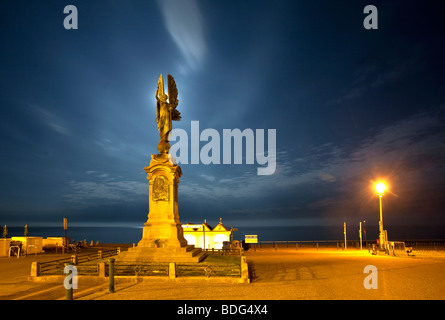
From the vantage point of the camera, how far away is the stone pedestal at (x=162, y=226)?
17.3 m

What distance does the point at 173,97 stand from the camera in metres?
22.3

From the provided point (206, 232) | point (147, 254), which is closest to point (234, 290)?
point (147, 254)

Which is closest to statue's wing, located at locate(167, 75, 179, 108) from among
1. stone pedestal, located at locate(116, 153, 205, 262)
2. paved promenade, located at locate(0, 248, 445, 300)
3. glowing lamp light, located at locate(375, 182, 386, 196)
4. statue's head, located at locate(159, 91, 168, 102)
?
statue's head, located at locate(159, 91, 168, 102)

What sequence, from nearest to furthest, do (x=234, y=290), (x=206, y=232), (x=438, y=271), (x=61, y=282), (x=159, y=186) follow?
(x=234, y=290)
(x=61, y=282)
(x=438, y=271)
(x=159, y=186)
(x=206, y=232)

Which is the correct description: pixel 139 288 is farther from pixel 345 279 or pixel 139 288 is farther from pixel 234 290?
pixel 345 279

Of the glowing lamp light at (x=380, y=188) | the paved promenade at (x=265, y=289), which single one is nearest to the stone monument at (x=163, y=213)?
the paved promenade at (x=265, y=289)

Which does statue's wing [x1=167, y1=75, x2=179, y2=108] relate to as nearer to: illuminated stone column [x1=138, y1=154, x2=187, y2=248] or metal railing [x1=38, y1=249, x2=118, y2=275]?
illuminated stone column [x1=138, y1=154, x2=187, y2=248]

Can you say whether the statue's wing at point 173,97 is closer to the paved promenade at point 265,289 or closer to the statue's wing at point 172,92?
the statue's wing at point 172,92

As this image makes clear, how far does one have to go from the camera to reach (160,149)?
2066 centimetres

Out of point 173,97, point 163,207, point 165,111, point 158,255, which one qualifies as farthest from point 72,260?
point 173,97

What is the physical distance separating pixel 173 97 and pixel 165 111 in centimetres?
157

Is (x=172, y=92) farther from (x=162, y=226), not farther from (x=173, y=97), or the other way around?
(x=162, y=226)

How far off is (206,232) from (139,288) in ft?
62.7
